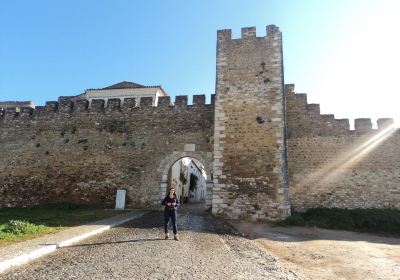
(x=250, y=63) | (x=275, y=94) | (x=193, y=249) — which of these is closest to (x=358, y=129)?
(x=275, y=94)

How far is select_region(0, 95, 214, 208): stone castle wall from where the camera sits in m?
13.6

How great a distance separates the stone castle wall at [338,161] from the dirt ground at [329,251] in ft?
8.34

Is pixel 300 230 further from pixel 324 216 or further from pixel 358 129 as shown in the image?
pixel 358 129

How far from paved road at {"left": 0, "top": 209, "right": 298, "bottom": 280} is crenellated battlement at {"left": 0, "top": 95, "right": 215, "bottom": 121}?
7687mm

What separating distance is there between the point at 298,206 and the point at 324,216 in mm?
1178

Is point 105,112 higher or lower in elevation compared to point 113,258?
higher

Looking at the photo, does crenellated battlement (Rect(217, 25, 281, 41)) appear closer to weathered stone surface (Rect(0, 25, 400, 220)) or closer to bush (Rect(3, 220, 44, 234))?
weathered stone surface (Rect(0, 25, 400, 220))

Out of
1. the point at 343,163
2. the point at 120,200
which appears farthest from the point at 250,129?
the point at 120,200

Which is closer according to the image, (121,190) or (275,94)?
(275,94)

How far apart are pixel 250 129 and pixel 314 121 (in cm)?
286

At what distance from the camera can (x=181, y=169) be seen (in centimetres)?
2066

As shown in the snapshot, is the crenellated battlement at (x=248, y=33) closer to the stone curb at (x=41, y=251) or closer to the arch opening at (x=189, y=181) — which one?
the arch opening at (x=189, y=181)

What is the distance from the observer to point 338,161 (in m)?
12.3

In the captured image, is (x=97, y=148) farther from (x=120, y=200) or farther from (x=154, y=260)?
(x=154, y=260)
